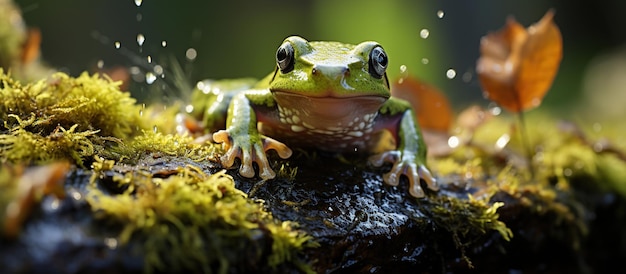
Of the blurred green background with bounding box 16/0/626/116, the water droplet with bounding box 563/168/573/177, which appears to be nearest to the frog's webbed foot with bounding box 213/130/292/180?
the water droplet with bounding box 563/168/573/177

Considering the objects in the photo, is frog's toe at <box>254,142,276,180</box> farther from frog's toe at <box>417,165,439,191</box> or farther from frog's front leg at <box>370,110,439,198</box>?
frog's toe at <box>417,165,439,191</box>

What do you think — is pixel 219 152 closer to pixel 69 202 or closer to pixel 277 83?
pixel 277 83

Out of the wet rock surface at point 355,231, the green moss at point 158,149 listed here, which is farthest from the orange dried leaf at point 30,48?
the wet rock surface at point 355,231

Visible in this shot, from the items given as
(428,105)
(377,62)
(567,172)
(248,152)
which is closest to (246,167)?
(248,152)

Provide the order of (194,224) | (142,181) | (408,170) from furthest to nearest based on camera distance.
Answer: (408,170) → (142,181) → (194,224)

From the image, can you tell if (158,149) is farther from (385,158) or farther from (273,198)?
(385,158)

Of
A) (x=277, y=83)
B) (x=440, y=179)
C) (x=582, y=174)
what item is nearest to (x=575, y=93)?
(x=582, y=174)

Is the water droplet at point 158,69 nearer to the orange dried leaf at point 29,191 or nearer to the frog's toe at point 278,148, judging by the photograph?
the frog's toe at point 278,148
